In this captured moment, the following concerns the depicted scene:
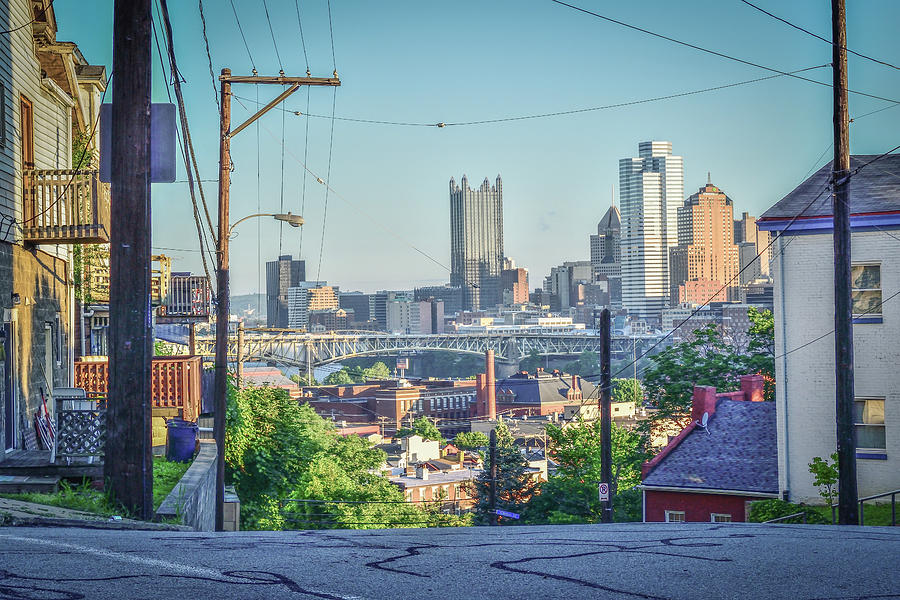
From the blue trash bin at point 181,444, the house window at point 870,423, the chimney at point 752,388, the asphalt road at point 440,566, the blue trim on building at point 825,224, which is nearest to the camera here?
the asphalt road at point 440,566

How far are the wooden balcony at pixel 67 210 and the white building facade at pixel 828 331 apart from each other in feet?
44.3

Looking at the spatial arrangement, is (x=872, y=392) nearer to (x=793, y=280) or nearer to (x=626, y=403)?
(x=793, y=280)

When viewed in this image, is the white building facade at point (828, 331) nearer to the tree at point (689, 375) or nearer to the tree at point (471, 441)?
the tree at point (689, 375)

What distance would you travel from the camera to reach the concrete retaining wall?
37.1 feet

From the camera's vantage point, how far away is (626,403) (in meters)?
125

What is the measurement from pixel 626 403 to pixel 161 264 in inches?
4045

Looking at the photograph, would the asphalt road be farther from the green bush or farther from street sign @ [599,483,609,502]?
street sign @ [599,483,609,502]

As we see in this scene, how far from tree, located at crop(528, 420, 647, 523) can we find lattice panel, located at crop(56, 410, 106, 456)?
23.1 metres

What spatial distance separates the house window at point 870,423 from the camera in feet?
67.6

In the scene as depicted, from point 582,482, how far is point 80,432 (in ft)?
94.5

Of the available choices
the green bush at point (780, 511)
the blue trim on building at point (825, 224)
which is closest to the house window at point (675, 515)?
the green bush at point (780, 511)

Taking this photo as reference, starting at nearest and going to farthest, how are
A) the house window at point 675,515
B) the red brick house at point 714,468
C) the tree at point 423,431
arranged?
the red brick house at point 714,468, the house window at point 675,515, the tree at point 423,431

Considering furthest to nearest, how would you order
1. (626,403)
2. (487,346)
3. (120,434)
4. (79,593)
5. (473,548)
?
(487,346), (626,403), (120,434), (473,548), (79,593)

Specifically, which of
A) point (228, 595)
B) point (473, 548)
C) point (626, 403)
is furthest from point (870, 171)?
point (626, 403)
